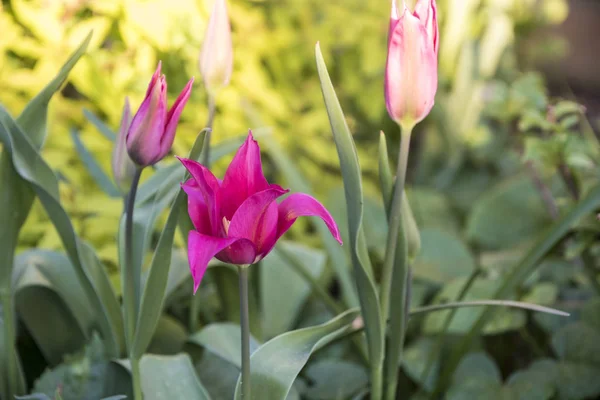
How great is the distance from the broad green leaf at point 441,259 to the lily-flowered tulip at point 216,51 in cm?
66

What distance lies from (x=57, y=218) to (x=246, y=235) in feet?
0.96

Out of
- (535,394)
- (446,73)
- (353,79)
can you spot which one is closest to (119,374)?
(535,394)

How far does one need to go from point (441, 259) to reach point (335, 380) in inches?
19.0

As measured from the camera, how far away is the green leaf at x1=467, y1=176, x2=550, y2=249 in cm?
154

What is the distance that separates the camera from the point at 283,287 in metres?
1.22

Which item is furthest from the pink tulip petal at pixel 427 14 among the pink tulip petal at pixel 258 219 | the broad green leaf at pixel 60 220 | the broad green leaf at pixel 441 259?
the broad green leaf at pixel 441 259

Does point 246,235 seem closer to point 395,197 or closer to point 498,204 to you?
point 395,197

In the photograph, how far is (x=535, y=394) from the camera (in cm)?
95

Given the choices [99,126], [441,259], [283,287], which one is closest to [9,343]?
[99,126]

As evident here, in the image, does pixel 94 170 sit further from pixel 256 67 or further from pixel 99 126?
pixel 256 67

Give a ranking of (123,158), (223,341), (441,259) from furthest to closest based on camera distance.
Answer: (441,259)
(223,341)
(123,158)

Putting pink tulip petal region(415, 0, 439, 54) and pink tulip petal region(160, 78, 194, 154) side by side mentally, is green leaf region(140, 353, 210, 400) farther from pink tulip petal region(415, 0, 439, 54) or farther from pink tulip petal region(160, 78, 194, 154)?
pink tulip petal region(415, 0, 439, 54)

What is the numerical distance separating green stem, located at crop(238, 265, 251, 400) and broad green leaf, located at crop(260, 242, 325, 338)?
0.52 m

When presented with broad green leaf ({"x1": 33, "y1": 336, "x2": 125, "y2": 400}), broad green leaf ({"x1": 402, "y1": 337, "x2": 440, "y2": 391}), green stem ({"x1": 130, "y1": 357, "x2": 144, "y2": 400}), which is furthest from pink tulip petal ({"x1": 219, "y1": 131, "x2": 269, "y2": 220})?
broad green leaf ({"x1": 402, "y1": 337, "x2": 440, "y2": 391})
